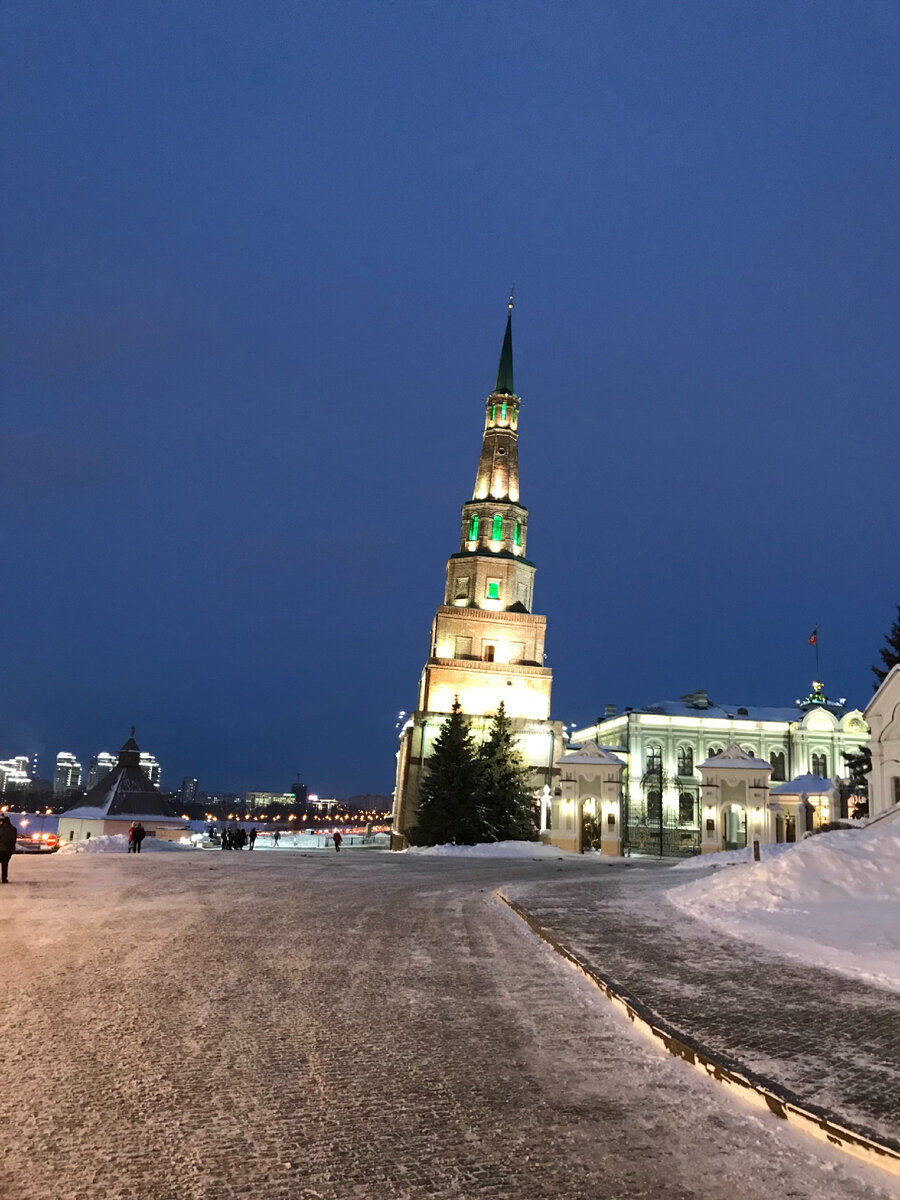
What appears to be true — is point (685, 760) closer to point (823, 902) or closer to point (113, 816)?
point (113, 816)

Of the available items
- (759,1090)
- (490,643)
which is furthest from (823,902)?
(490,643)

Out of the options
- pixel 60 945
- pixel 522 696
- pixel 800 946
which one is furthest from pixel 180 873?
pixel 522 696

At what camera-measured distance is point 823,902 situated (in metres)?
12.0

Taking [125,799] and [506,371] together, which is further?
[506,371]

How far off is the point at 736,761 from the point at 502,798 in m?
12.9

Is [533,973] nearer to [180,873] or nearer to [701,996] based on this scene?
[701,996]

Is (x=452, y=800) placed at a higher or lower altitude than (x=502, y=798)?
lower

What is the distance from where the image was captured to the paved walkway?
17.2 feet

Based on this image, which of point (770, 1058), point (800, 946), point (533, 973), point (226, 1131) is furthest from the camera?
point (800, 946)

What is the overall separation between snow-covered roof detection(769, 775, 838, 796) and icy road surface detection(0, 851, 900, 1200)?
30.8 meters

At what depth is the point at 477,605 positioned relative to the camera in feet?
220

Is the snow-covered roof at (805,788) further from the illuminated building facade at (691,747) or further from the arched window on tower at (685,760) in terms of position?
the arched window on tower at (685,760)

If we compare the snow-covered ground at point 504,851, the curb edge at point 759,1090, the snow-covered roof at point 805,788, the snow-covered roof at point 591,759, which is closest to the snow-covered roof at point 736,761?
the snow-covered roof at point 805,788

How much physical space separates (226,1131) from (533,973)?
4674 millimetres
